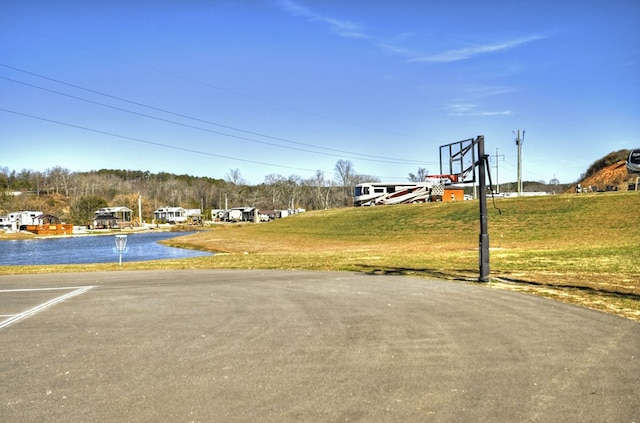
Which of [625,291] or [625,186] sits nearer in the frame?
[625,291]

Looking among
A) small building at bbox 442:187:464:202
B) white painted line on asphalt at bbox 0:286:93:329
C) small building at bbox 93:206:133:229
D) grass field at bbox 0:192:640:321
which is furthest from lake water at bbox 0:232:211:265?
small building at bbox 93:206:133:229

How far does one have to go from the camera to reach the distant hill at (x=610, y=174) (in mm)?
79875

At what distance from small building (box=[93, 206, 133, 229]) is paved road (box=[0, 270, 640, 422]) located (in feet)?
348

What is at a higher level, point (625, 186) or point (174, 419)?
point (625, 186)

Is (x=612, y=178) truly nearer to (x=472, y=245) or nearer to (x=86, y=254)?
(x=472, y=245)

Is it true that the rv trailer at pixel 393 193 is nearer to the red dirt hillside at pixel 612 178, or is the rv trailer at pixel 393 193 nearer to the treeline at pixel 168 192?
the red dirt hillside at pixel 612 178

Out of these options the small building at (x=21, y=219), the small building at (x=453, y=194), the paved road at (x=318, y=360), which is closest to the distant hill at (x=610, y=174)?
the small building at (x=453, y=194)

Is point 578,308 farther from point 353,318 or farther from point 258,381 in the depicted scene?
point 258,381

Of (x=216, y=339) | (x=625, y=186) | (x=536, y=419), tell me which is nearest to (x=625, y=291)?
(x=536, y=419)

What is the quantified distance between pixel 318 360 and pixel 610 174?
100130mm

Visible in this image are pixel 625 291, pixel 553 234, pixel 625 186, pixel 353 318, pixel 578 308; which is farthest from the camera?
pixel 625 186

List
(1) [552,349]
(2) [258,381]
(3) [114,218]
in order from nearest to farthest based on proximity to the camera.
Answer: (2) [258,381] < (1) [552,349] < (3) [114,218]

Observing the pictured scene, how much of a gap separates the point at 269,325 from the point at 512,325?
4436mm

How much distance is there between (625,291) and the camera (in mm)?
13047
